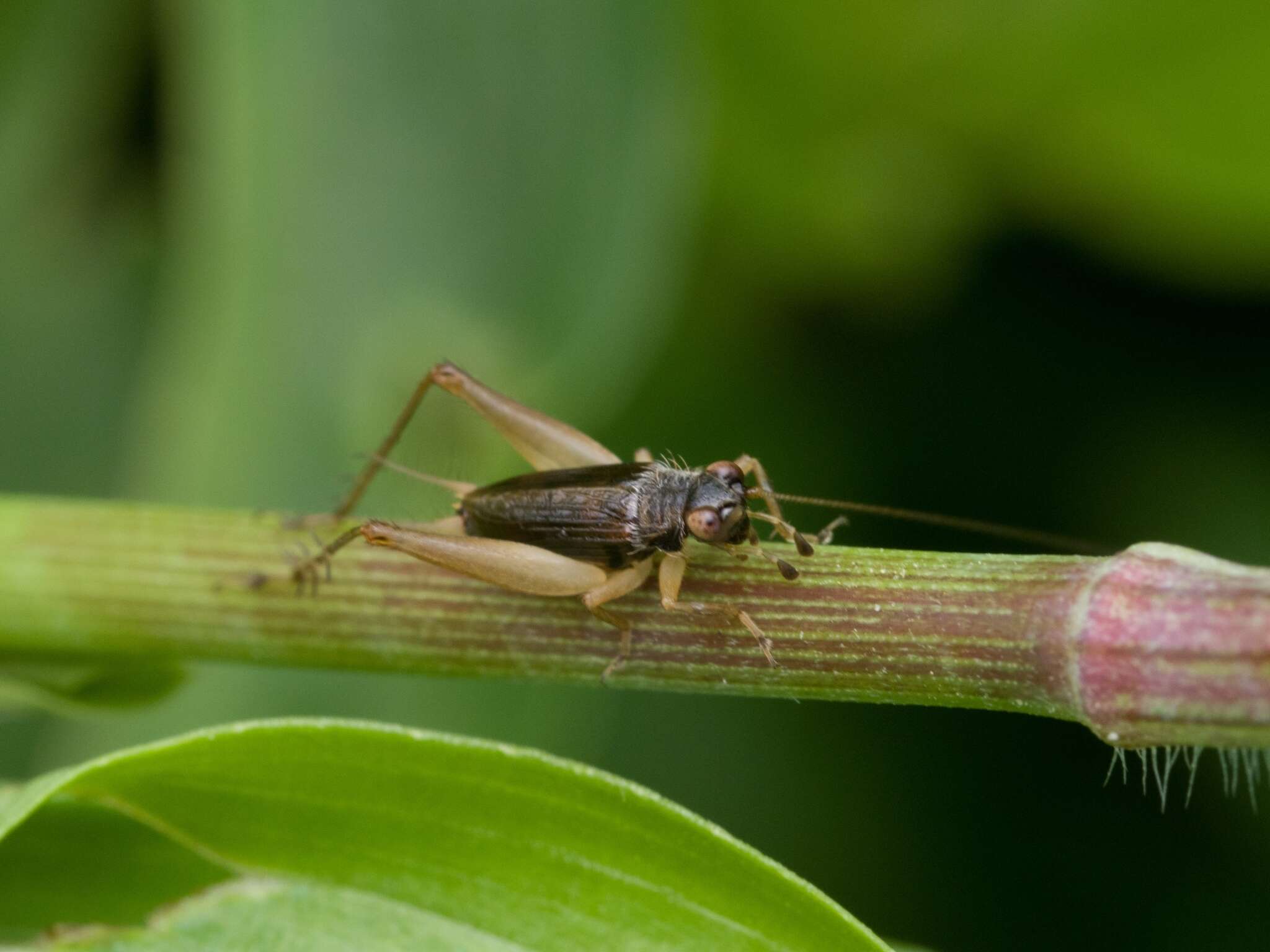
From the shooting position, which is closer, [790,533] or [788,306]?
[790,533]

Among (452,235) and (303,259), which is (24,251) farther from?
(452,235)

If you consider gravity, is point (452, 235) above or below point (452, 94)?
below

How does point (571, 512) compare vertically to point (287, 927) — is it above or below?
above

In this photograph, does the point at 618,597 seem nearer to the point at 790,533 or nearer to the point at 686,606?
the point at 686,606

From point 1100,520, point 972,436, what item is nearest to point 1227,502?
point 1100,520

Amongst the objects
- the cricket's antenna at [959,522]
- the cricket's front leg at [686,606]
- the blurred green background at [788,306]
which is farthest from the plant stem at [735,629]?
the blurred green background at [788,306]

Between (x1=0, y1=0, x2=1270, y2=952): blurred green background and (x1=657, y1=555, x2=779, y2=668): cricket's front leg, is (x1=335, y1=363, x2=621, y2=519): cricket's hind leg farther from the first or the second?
(x1=657, y1=555, x2=779, y2=668): cricket's front leg

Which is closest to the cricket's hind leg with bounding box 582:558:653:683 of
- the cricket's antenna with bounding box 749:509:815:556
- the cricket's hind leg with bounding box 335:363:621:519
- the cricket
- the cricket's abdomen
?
the cricket

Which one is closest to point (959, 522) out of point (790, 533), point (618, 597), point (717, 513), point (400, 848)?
point (790, 533)
